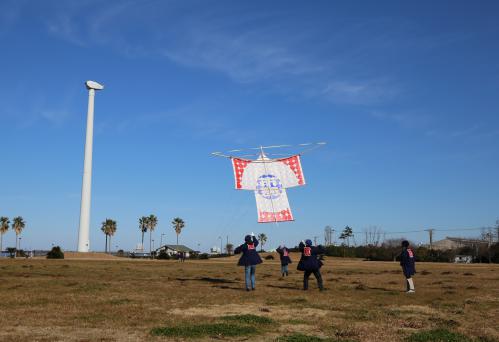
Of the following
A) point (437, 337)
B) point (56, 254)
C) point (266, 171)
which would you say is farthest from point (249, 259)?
Answer: point (56, 254)

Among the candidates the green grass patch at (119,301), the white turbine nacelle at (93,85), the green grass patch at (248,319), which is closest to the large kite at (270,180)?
the green grass patch at (119,301)

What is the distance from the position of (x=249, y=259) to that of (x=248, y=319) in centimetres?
803

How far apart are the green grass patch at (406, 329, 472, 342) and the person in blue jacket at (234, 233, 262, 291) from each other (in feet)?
31.9

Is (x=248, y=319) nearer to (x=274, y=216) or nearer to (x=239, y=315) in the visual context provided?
(x=239, y=315)

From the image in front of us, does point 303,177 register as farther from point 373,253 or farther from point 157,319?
point 373,253

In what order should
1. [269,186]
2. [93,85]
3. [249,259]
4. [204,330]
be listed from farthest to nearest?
[93,85] < [269,186] < [249,259] < [204,330]

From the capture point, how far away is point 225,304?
14.5 metres

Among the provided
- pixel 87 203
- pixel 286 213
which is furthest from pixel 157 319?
pixel 87 203

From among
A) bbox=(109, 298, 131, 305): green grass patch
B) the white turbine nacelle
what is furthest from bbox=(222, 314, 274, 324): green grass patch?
the white turbine nacelle

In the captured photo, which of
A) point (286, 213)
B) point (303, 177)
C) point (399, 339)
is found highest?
point (303, 177)

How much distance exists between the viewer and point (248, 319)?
11.2 meters

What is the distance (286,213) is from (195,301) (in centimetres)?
878

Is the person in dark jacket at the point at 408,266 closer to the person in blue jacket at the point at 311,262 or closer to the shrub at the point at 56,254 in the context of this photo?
the person in blue jacket at the point at 311,262

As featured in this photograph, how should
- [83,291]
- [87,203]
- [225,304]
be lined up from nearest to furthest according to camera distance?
1. [225,304]
2. [83,291]
3. [87,203]
